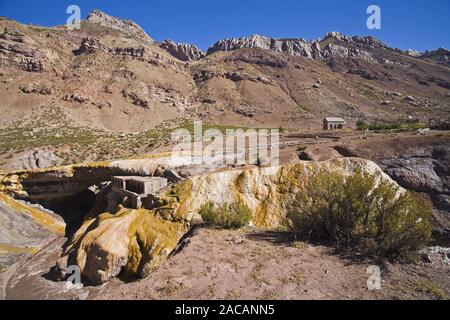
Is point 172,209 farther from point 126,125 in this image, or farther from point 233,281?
point 126,125

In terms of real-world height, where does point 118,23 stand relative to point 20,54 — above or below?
above

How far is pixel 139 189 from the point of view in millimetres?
18688

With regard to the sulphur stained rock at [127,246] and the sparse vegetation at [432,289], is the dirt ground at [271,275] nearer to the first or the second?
the sparse vegetation at [432,289]

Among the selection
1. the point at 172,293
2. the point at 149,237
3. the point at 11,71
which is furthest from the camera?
the point at 11,71

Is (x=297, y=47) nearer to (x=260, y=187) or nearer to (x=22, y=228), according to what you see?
(x=260, y=187)

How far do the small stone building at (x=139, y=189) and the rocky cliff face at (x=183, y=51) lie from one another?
138327mm

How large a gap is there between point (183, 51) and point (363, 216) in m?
154

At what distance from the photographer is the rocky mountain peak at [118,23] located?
159m

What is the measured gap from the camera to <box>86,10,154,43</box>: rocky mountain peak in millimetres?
159000

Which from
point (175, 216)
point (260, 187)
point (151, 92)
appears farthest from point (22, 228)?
point (151, 92)

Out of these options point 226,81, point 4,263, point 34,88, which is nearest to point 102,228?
point 4,263
